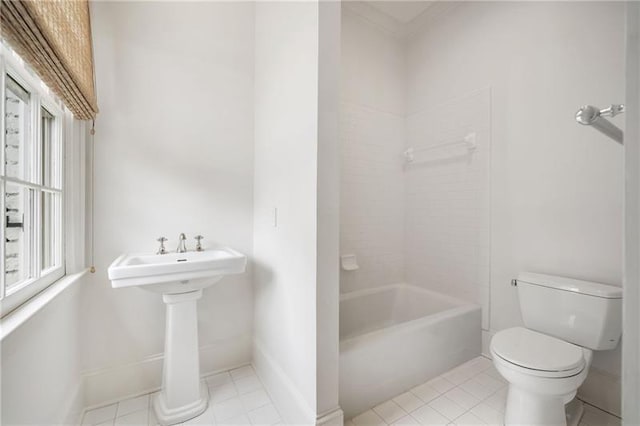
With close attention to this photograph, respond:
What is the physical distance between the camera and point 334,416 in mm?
1302

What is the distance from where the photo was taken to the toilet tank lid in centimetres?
144

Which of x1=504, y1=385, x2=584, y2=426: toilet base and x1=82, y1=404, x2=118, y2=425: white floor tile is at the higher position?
x1=504, y1=385, x2=584, y2=426: toilet base

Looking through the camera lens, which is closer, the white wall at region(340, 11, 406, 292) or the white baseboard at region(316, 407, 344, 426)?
the white baseboard at region(316, 407, 344, 426)

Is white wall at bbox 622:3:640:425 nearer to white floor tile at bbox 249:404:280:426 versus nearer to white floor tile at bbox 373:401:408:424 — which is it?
white floor tile at bbox 373:401:408:424

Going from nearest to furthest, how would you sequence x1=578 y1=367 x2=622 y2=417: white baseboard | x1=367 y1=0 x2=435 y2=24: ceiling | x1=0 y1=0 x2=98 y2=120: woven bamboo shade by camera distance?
x1=0 y1=0 x2=98 y2=120: woven bamboo shade
x1=578 y1=367 x2=622 y2=417: white baseboard
x1=367 y1=0 x2=435 y2=24: ceiling

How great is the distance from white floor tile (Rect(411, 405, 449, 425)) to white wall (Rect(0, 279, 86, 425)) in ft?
5.46

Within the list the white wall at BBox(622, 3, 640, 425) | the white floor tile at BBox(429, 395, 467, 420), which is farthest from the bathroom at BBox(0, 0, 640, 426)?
the white wall at BBox(622, 3, 640, 425)

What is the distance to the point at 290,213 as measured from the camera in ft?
4.92

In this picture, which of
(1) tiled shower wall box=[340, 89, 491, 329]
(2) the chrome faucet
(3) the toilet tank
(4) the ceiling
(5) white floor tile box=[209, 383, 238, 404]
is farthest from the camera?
(4) the ceiling

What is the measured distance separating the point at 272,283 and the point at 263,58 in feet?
4.96

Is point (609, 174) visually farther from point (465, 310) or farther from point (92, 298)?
point (92, 298)

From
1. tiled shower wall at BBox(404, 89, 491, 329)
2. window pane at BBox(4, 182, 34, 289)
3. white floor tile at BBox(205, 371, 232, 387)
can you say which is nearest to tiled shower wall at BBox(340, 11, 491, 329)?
tiled shower wall at BBox(404, 89, 491, 329)

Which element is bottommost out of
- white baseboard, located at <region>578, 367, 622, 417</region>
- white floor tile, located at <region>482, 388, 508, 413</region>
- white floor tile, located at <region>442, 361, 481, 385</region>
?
white floor tile, located at <region>482, 388, 508, 413</region>

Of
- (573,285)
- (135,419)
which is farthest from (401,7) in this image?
(135,419)
